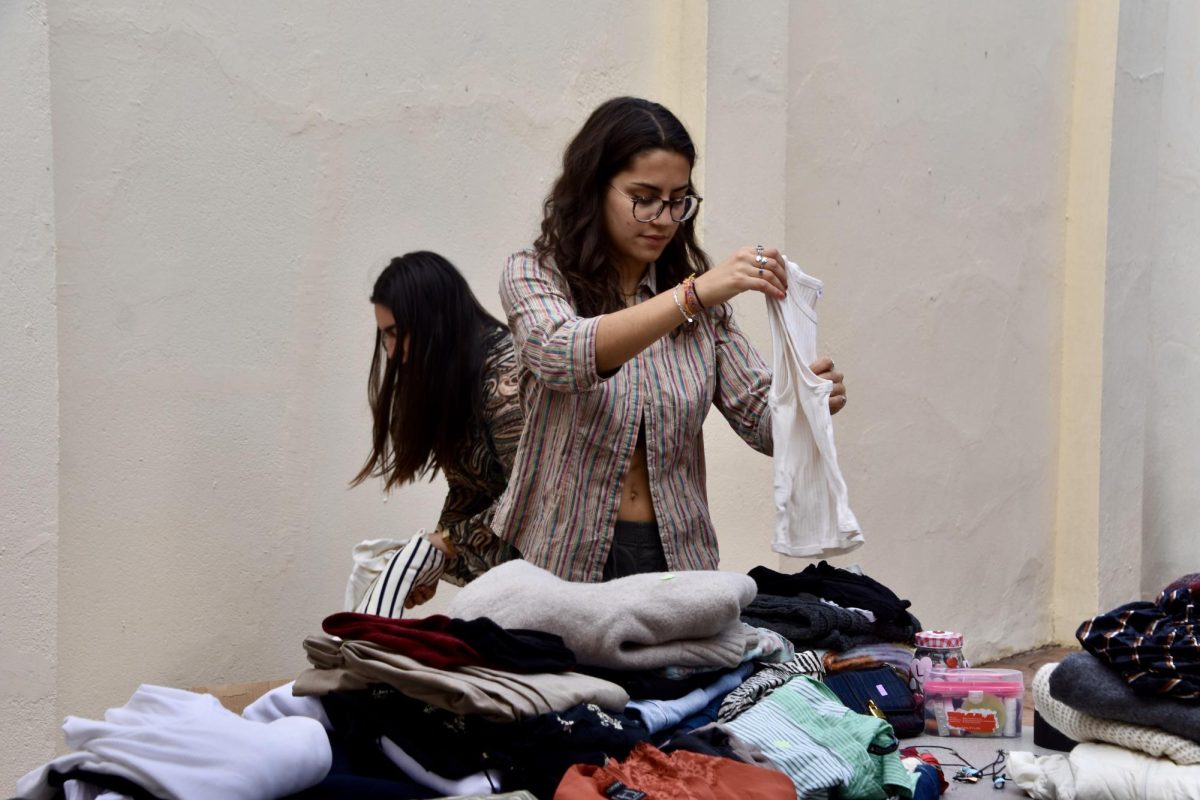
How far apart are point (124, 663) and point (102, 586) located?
0.68ft

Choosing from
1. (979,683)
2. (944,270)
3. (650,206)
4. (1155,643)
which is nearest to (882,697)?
(979,683)

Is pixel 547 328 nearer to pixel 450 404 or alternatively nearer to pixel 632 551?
pixel 632 551

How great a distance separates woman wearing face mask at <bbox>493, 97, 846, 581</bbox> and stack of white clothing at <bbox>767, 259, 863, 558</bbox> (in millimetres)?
59

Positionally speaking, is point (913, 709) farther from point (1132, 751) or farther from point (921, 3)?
point (921, 3)

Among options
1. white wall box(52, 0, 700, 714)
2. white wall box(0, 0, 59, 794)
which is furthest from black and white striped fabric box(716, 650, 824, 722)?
white wall box(52, 0, 700, 714)

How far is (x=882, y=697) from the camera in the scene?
96.7 inches

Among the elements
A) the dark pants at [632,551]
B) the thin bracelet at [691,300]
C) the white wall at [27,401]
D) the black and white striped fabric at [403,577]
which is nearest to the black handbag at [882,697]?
the dark pants at [632,551]

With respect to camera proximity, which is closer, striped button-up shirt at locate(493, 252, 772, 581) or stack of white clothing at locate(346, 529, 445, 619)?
striped button-up shirt at locate(493, 252, 772, 581)

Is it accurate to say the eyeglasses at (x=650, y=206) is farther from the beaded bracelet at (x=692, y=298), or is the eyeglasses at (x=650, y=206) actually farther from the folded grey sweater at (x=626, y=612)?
the folded grey sweater at (x=626, y=612)

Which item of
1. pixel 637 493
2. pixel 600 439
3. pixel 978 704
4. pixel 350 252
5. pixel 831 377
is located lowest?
pixel 978 704

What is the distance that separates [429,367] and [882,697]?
1365 millimetres

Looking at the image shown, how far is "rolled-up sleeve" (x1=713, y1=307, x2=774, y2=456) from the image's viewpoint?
272 centimetres

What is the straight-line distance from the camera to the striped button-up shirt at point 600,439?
8.54 feet

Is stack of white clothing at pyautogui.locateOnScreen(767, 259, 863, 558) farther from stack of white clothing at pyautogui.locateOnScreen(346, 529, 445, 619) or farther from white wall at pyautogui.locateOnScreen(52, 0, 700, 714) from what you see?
white wall at pyautogui.locateOnScreen(52, 0, 700, 714)
